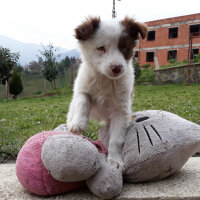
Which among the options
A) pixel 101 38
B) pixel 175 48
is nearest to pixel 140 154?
pixel 101 38

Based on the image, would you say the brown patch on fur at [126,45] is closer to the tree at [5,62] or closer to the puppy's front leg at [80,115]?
the puppy's front leg at [80,115]

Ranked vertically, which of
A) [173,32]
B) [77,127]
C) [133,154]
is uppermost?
[173,32]

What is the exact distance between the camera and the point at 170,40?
2616cm

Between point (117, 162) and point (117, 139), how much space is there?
11.3 inches

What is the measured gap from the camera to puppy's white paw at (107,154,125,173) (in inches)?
79.7

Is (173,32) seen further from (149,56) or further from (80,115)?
(80,115)

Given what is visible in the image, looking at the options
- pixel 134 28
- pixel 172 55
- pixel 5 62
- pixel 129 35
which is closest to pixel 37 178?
pixel 129 35

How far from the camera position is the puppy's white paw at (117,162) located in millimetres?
2025

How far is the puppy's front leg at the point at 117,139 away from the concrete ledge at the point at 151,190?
0.20 m

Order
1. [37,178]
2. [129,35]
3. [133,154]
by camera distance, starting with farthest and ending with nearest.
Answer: [129,35], [133,154], [37,178]

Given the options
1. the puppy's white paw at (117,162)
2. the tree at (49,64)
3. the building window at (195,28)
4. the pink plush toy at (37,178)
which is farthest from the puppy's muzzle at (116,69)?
the building window at (195,28)

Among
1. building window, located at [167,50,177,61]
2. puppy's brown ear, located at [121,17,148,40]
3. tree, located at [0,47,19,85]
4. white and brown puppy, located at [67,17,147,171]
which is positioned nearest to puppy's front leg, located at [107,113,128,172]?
white and brown puppy, located at [67,17,147,171]

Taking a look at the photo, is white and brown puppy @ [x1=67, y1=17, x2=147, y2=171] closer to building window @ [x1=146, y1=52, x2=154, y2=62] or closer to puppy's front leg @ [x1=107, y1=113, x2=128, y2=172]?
puppy's front leg @ [x1=107, y1=113, x2=128, y2=172]

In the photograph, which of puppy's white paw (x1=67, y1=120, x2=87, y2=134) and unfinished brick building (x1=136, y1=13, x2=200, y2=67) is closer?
puppy's white paw (x1=67, y1=120, x2=87, y2=134)
